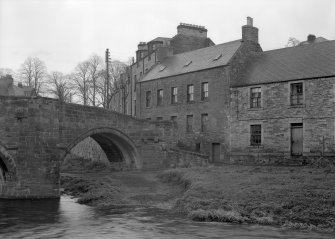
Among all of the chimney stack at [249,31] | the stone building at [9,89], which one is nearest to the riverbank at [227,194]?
the chimney stack at [249,31]

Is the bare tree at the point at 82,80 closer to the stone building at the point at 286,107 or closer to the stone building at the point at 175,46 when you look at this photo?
the stone building at the point at 175,46

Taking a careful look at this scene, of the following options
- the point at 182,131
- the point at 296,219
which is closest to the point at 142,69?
the point at 182,131

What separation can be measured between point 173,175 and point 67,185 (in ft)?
19.8

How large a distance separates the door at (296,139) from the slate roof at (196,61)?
709 cm

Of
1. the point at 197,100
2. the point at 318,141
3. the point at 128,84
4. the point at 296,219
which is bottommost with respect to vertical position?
the point at 296,219

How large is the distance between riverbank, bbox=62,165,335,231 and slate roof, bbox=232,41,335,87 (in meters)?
8.70

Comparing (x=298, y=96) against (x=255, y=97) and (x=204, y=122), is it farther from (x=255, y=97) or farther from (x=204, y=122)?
(x=204, y=122)

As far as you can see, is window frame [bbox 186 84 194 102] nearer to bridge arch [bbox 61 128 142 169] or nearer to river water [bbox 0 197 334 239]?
bridge arch [bbox 61 128 142 169]

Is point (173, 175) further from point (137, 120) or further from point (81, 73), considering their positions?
point (81, 73)

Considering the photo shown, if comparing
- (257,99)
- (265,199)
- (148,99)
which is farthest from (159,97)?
(265,199)

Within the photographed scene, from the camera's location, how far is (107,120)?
87.0 feet

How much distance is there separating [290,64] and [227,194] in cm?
1639

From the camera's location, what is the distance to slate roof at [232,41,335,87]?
30.7 metres

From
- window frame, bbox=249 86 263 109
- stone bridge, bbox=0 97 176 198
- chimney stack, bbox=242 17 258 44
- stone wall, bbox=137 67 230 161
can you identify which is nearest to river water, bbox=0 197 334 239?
stone bridge, bbox=0 97 176 198
